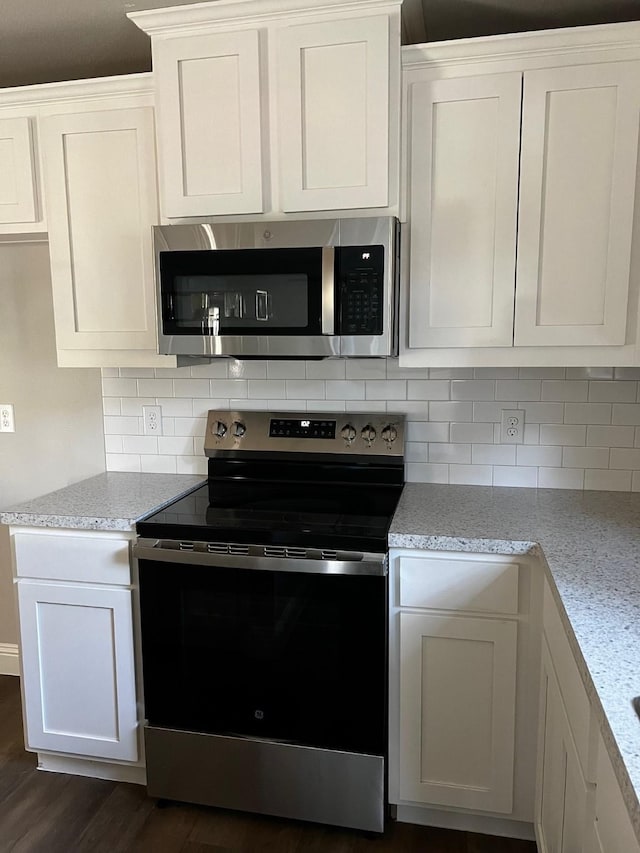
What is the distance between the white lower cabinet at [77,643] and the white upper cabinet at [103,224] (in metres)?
0.65

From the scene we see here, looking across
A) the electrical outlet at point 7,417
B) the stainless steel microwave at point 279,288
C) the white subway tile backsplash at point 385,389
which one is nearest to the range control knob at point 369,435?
the white subway tile backsplash at point 385,389

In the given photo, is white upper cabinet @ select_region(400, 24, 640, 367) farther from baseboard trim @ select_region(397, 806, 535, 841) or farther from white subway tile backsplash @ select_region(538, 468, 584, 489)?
baseboard trim @ select_region(397, 806, 535, 841)

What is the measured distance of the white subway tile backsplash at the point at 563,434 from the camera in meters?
2.18

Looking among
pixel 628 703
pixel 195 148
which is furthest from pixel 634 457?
pixel 195 148

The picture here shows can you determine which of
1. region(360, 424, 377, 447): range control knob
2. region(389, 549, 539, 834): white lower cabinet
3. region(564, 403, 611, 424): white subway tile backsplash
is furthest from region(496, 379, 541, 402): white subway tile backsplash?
region(389, 549, 539, 834): white lower cabinet

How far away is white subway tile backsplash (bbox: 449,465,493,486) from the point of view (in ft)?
7.42

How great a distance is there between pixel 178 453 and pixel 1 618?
1.15 m

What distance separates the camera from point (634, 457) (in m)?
2.15

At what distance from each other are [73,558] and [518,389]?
5.09 feet

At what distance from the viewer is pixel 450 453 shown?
228cm

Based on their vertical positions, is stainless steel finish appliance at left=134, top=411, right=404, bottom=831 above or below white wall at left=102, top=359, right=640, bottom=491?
below

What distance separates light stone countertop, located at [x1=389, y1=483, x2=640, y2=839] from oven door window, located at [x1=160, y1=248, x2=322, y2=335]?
682mm

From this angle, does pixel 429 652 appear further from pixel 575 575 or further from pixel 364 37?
pixel 364 37

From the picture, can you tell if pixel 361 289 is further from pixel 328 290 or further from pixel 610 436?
pixel 610 436
